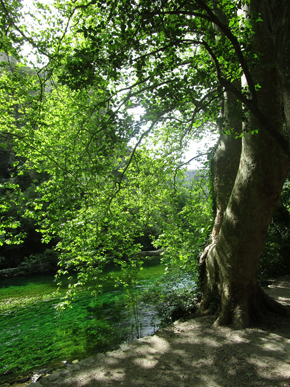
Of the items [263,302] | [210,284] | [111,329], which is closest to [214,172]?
[210,284]

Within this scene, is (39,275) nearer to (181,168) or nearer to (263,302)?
(181,168)

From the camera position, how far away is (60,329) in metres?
6.90

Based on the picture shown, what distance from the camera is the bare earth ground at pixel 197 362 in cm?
289

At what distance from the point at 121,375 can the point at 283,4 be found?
419 cm

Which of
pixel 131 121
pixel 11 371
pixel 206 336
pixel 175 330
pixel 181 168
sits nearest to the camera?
pixel 131 121

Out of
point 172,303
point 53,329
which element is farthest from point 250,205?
point 53,329

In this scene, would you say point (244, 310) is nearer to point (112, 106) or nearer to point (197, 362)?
point (197, 362)

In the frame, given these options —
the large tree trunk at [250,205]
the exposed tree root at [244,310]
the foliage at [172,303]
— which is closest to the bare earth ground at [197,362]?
the exposed tree root at [244,310]

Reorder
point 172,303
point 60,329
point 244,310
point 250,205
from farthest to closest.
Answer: point 60,329 → point 172,303 → point 244,310 → point 250,205

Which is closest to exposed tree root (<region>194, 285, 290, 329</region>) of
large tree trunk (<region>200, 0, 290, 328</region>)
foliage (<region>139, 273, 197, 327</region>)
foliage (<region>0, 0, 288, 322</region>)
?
large tree trunk (<region>200, 0, 290, 328</region>)

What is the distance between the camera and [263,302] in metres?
4.59

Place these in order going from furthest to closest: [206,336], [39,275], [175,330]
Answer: [39,275]
[175,330]
[206,336]

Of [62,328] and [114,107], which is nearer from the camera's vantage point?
[114,107]

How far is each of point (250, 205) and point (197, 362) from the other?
2.32 metres
